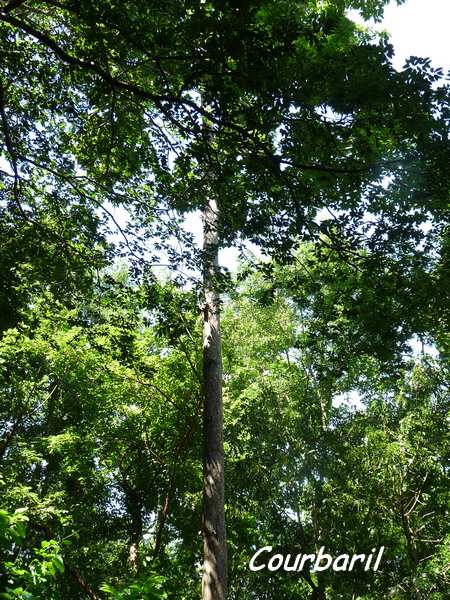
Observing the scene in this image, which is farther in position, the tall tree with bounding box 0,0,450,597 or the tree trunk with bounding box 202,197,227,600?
the tree trunk with bounding box 202,197,227,600

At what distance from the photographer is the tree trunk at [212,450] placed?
6031mm

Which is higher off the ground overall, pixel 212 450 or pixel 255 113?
pixel 255 113

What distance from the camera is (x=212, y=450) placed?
6.91m

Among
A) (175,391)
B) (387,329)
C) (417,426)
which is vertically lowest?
(387,329)

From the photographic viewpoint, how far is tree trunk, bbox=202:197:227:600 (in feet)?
19.8

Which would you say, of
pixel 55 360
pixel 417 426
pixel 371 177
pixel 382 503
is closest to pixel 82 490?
pixel 55 360

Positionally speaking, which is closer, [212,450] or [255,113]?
[255,113]

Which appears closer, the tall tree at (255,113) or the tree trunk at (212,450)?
the tall tree at (255,113)

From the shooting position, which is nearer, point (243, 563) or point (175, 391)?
point (175, 391)

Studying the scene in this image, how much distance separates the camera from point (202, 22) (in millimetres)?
3322

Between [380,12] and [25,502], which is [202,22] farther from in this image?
[25,502]

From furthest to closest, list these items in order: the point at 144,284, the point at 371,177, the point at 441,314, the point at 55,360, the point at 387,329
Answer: the point at 55,360, the point at 144,284, the point at 441,314, the point at 387,329, the point at 371,177

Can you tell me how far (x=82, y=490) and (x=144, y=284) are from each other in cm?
1095

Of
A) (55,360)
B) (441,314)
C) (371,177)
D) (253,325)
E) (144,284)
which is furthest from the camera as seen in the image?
(253,325)
